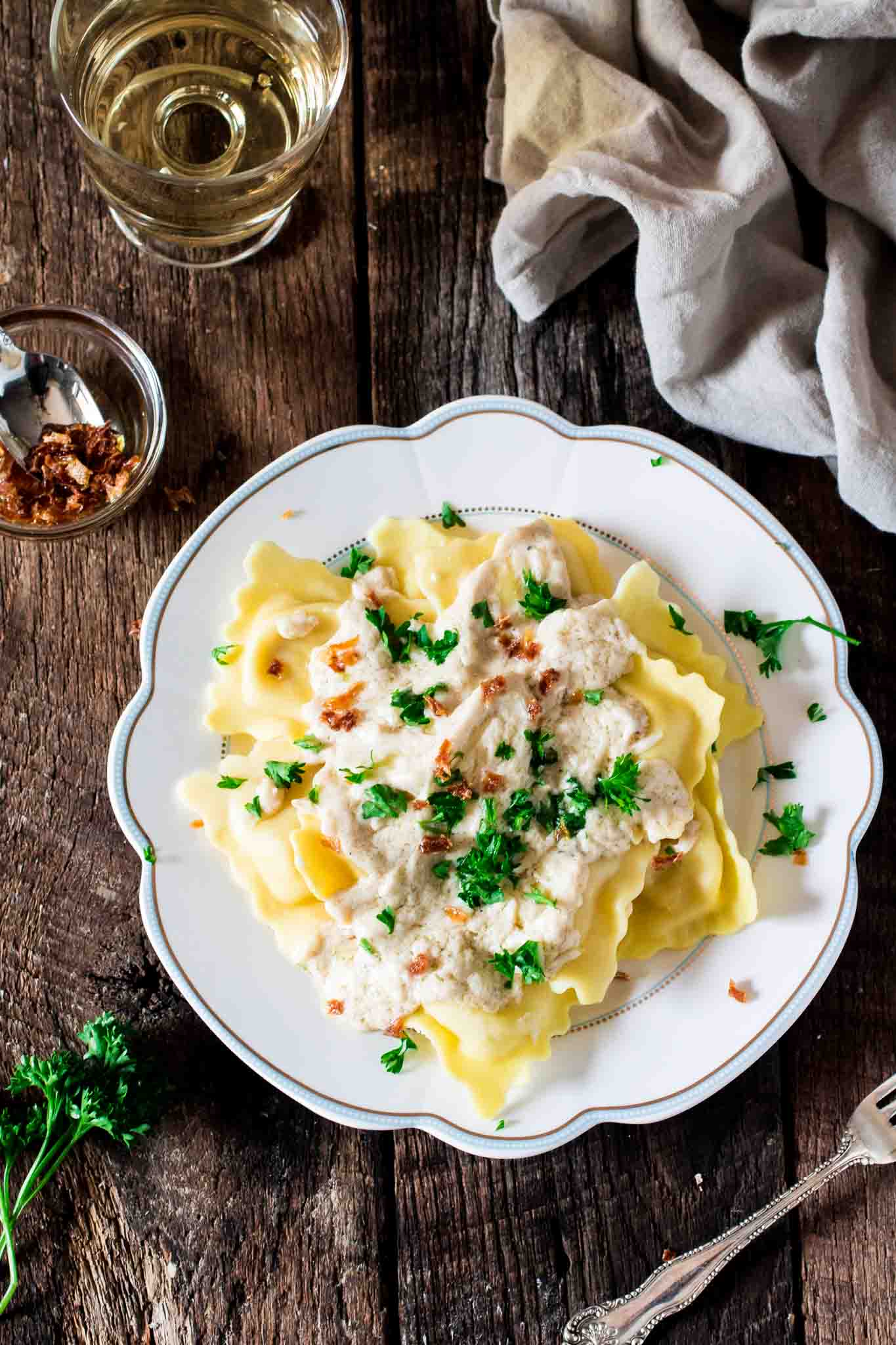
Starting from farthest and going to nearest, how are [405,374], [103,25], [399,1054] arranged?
1. [405,374]
2. [103,25]
3. [399,1054]

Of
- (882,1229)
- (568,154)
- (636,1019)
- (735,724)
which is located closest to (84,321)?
(568,154)

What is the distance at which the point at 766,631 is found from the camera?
3562mm

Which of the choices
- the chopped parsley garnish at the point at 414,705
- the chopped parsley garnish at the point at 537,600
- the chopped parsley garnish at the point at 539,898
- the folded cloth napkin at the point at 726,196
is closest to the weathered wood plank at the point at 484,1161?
the folded cloth napkin at the point at 726,196

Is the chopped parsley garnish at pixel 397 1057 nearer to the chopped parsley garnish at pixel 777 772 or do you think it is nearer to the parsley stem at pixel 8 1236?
the parsley stem at pixel 8 1236

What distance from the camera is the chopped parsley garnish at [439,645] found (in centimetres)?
336

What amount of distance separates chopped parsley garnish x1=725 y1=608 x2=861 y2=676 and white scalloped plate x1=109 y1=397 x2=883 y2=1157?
3 centimetres

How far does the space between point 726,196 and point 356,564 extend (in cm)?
145

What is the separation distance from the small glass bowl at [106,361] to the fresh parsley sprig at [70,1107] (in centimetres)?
156

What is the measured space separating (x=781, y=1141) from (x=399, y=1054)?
4.06ft

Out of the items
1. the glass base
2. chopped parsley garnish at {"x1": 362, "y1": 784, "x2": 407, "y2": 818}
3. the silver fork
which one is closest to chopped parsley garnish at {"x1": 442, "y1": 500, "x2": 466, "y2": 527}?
chopped parsley garnish at {"x1": 362, "y1": 784, "x2": 407, "y2": 818}

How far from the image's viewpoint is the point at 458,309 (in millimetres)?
3871

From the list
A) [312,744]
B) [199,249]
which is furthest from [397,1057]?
[199,249]

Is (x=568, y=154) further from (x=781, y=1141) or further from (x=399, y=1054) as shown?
(x=781, y=1141)

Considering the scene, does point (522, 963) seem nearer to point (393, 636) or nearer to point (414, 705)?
point (414, 705)
